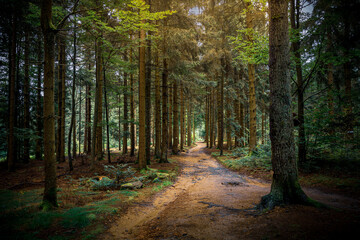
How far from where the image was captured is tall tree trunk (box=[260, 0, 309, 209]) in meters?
4.20

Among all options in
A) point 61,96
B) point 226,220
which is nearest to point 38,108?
point 61,96

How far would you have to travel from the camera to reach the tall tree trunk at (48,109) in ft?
16.2

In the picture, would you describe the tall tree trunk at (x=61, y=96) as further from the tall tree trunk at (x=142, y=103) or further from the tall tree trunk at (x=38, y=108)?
the tall tree trunk at (x=142, y=103)

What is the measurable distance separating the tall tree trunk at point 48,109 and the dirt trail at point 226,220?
2.43 m

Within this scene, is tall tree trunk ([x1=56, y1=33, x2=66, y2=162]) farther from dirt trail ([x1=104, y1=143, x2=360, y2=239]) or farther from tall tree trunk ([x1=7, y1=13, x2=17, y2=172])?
dirt trail ([x1=104, y1=143, x2=360, y2=239])

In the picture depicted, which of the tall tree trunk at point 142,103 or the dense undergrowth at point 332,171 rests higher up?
the tall tree trunk at point 142,103

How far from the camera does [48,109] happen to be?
16.5 feet

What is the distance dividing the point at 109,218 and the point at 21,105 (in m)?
16.4

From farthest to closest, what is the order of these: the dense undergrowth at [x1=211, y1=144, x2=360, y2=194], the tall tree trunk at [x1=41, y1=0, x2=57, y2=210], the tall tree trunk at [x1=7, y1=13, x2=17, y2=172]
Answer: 1. the tall tree trunk at [x1=7, y1=13, x2=17, y2=172]
2. the dense undergrowth at [x1=211, y1=144, x2=360, y2=194]
3. the tall tree trunk at [x1=41, y1=0, x2=57, y2=210]

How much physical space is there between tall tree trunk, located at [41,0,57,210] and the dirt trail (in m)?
2.43

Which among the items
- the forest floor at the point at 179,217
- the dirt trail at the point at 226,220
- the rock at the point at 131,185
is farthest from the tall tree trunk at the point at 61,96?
the dirt trail at the point at 226,220

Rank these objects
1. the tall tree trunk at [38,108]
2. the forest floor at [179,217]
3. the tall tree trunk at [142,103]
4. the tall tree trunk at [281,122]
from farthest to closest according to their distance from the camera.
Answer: the tall tree trunk at [38,108]
the tall tree trunk at [142,103]
the tall tree trunk at [281,122]
the forest floor at [179,217]

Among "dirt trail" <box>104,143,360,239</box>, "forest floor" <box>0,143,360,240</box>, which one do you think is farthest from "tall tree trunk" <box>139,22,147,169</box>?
"dirt trail" <box>104,143,360,239</box>

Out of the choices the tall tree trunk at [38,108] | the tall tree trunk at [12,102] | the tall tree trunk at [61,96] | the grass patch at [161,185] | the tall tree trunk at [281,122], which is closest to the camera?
the tall tree trunk at [281,122]
